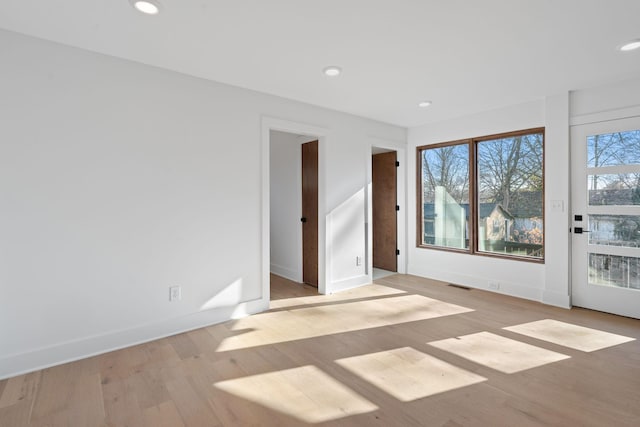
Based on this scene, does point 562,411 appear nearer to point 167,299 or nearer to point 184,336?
point 184,336

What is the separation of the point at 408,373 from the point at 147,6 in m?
3.13

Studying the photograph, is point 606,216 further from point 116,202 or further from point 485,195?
point 116,202

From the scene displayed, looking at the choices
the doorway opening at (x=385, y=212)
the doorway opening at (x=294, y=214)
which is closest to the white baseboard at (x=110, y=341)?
the doorway opening at (x=294, y=214)

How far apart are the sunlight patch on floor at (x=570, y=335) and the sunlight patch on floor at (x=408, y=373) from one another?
1.16m

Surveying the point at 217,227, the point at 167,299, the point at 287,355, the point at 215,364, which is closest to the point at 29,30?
the point at 217,227

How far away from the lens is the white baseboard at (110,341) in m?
2.28

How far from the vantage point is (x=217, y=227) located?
10.7 ft

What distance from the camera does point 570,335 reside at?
2926 mm

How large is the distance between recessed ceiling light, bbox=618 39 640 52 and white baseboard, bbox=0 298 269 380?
13.8 feet

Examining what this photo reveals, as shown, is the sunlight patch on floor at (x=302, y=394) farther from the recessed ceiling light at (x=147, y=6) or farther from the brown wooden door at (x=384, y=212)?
the brown wooden door at (x=384, y=212)

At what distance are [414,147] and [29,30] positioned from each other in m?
4.84

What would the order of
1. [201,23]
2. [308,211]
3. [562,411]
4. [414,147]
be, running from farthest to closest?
[414,147]
[308,211]
[201,23]
[562,411]

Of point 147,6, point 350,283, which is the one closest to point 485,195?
point 350,283

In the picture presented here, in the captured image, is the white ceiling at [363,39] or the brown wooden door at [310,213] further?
the brown wooden door at [310,213]
